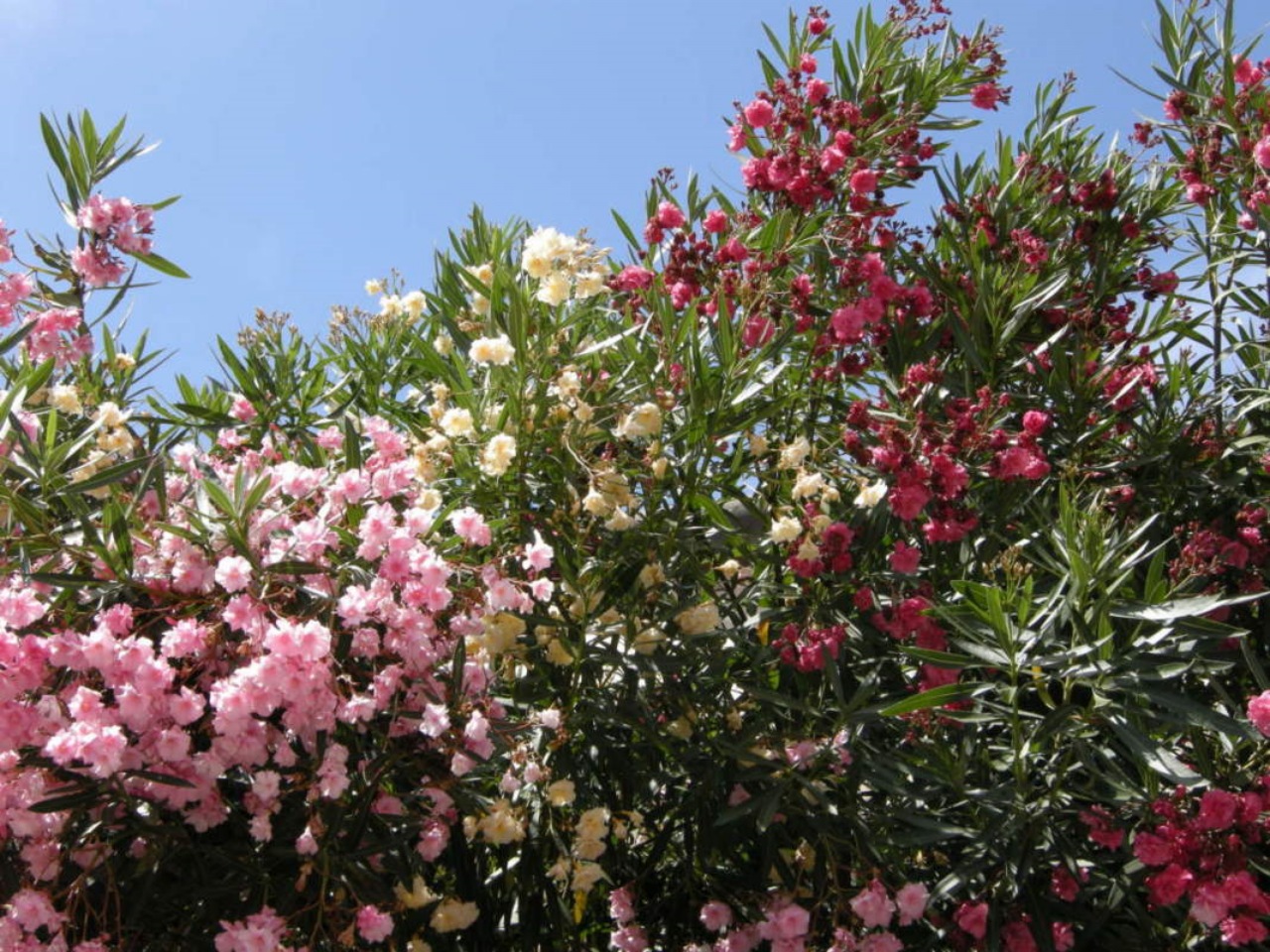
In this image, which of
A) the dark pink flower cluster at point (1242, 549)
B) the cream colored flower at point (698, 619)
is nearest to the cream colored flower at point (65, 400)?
→ the cream colored flower at point (698, 619)

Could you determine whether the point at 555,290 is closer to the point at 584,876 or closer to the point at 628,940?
the point at 584,876

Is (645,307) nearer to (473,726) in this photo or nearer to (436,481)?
(436,481)

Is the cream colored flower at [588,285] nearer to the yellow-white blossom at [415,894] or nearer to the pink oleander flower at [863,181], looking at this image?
the pink oleander flower at [863,181]

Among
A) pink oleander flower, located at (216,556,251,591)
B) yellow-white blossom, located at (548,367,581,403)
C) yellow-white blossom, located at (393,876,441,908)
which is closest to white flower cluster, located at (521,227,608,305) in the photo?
yellow-white blossom, located at (548,367,581,403)

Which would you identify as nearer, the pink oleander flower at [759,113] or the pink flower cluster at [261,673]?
the pink flower cluster at [261,673]

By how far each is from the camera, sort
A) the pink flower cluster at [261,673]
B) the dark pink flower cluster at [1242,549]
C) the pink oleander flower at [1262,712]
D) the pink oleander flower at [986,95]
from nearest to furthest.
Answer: the pink flower cluster at [261,673] → the pink oleander flower at [1262,712] → the dark pink flower cluster at [1242,549] → the pink oleander flower at [986,95]

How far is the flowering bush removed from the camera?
78.4 inches

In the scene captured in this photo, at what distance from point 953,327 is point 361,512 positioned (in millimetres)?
1463

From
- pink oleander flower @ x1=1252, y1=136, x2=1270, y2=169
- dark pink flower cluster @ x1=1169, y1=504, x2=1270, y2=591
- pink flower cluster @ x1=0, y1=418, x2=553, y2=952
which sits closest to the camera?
pink flower cluster @ x1=0, y1=418, x2=553, y2=952

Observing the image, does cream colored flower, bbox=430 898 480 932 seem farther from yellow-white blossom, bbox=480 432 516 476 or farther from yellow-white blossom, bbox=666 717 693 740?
yellow-white blossom, bbox=480 432 516 476

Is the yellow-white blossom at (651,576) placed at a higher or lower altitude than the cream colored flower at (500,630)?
higher

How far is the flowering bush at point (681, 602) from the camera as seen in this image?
6.54ft

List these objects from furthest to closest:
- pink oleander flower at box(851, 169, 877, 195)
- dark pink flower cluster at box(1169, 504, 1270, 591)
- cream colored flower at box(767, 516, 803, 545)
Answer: pink oleander flower at box(851, 169, 877, 195) → dark pink flower cluster at box(1169, 504, 1270, 591) → cream colored flower at box(767, 516, 803, 545)

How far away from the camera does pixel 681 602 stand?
95.4 inches
